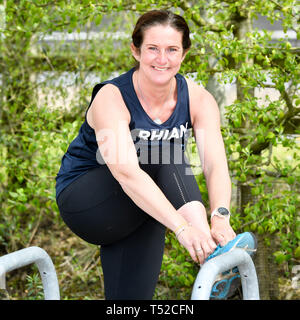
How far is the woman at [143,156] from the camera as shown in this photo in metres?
1.88

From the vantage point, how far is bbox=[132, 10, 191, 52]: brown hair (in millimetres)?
2027

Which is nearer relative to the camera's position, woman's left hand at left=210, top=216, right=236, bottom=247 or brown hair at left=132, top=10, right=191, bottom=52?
woman's left hand at left=210, top=216, right=236, bottom=247

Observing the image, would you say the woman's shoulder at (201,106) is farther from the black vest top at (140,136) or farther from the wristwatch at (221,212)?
the wristwatch at (221,212)

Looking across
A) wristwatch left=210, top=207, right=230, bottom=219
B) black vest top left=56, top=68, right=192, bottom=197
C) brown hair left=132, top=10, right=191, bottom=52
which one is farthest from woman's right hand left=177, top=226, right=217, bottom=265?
brown hair left=132, top=10, right=191, bottom=52

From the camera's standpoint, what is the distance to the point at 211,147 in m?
2.09

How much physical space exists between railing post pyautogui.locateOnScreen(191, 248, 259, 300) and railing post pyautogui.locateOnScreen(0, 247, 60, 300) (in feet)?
1.60

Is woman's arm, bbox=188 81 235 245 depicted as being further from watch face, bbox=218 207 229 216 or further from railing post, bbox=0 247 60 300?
railing post, bbox=0 247 60 300

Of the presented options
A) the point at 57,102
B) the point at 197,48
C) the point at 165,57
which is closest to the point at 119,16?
the point at 57,102

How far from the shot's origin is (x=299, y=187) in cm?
351

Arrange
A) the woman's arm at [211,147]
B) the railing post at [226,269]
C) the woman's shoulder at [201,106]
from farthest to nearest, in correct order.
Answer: the woman's shoulder at [201,106]
the woman's arm at [211,147]
the railing post at [226,269]

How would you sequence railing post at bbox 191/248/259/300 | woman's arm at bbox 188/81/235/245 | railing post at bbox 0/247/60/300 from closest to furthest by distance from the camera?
railing post at bbox 191/248/259/300 → railing post at bbox 0/247/60/300 → woman's arm at bbox 188/81/235/245

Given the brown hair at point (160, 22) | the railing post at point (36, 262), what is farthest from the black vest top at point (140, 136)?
the railing post at point (36, 262)

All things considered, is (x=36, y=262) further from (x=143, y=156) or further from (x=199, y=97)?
(x=199, y=97)


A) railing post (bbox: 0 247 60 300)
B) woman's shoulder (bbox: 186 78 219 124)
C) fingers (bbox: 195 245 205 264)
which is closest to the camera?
railing post (bbox: 0 247 60 300)
